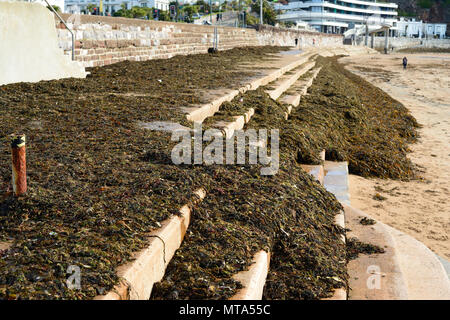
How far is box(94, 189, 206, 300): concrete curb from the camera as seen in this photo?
7.11 feet

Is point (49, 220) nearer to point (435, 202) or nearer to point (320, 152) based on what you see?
point (320, 152)

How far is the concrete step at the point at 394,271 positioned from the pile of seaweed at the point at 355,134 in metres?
1.98

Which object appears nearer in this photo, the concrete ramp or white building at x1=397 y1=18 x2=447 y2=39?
the concrete ramp

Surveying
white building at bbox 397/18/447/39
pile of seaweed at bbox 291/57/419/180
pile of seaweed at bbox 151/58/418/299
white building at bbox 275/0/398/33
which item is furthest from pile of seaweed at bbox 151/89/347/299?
white building at bbox 397/18/447/39

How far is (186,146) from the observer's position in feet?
13.8

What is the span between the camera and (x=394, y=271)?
3.41 m

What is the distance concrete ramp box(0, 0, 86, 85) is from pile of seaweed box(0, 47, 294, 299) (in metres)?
0.87

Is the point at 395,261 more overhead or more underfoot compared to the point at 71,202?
more underfoot

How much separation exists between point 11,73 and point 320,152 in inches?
190

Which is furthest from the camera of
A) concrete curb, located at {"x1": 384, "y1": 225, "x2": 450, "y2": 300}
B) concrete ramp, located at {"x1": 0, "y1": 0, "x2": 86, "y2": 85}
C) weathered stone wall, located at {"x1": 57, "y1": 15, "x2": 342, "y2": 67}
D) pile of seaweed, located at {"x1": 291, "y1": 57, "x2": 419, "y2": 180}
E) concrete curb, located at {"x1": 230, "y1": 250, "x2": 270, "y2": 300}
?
weathered stone wall, located at {"x1": 57, "y1": 15, "x2": 342, "y2": 67}

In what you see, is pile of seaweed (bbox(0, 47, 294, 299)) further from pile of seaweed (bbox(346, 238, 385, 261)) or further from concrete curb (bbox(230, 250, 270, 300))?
pile of seaweed (bbox(346, 238, 385, 261))

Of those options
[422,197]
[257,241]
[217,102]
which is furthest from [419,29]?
[257,241]

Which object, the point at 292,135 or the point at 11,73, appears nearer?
the point at 292,135
